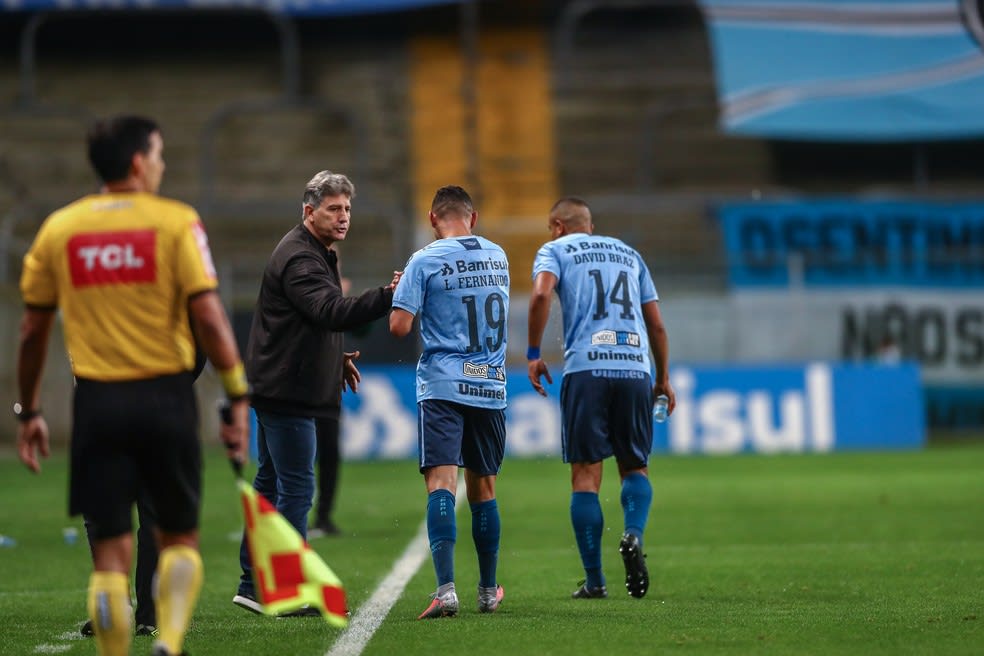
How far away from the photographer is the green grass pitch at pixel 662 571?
670cm

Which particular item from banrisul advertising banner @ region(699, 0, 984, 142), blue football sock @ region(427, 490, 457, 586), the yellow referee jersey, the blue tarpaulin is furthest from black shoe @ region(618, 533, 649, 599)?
the blue tarpaulin

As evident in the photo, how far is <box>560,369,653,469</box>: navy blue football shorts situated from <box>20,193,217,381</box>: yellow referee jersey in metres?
3.21

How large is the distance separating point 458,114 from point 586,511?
20.0 m

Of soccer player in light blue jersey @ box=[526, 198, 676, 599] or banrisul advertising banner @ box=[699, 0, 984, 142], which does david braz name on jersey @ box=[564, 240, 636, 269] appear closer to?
soccer player in light blue jersey @ box=[526, 198, 676, 599]

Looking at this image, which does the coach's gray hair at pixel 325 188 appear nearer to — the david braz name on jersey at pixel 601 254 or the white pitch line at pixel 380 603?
the david braz name on jersey at pixel 601 254

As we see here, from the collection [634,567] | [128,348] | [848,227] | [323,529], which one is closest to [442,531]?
[634,567]

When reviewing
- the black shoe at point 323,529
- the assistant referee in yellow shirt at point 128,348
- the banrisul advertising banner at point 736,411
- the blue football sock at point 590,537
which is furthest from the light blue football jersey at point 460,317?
the banrisul advertising banner at point 736,411

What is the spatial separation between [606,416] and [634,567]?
0.90 metres

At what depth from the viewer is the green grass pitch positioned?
670 cm

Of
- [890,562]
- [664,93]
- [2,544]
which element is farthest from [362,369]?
[890,562]

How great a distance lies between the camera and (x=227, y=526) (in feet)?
42.9

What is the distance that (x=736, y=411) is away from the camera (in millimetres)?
22594

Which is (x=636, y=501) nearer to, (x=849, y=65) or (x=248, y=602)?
(x=248, y=602)

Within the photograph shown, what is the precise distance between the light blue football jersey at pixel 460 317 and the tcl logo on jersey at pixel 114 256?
226 cm
